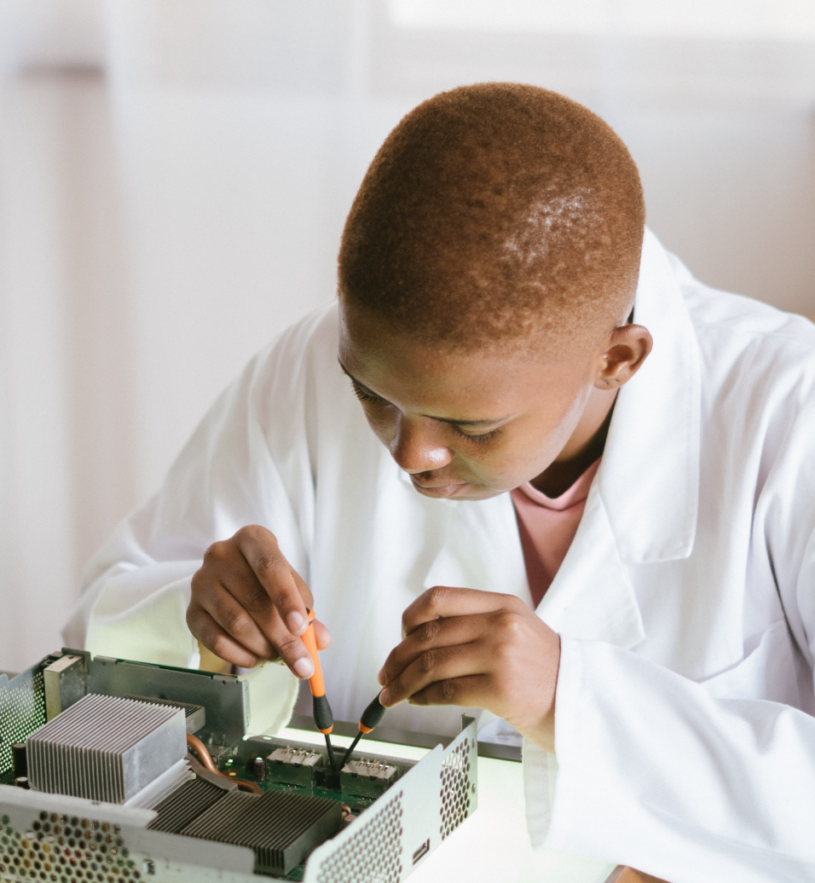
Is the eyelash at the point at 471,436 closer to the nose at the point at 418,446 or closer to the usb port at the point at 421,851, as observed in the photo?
the nose at the point at 418,446

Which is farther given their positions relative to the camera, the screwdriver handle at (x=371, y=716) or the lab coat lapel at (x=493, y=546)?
the lab coat lapel at (x=493, y=546)

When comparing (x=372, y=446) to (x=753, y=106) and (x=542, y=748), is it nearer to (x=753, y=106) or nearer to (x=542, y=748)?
(x=542, y=748)

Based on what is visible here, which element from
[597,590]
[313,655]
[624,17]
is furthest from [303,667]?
[624,17]

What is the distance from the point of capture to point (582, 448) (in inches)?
48.5

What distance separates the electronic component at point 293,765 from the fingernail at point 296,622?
11 cm

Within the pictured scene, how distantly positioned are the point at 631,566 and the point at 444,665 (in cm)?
36

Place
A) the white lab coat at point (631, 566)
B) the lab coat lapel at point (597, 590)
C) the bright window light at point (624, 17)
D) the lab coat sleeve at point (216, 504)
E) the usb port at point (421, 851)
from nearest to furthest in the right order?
the usb port at point (421, 851) < the white lab coat at point (631, 566) < the lab coat lapel at point (597, 590) < the lab coat sleeve at point (216, 504) < the bright window light at point (624, 17)

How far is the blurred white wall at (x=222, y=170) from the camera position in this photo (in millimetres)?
1800

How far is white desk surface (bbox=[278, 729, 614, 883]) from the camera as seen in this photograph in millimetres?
866

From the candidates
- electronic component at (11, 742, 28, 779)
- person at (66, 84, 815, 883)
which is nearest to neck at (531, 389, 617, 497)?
person at (66, 84, 815, 883)

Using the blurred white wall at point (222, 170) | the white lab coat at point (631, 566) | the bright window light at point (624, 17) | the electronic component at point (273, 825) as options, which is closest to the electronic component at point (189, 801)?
the electronic component at point (273, 825)

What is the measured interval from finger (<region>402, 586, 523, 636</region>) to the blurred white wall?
46.3 inches

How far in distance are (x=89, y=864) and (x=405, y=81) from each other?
5.33 ft

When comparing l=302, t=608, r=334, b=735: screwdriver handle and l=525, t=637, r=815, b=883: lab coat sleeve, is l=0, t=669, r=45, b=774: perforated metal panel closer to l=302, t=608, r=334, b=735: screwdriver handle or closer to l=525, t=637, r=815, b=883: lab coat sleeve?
l=302, t=608, r=334, b=735: screwdriver handle
